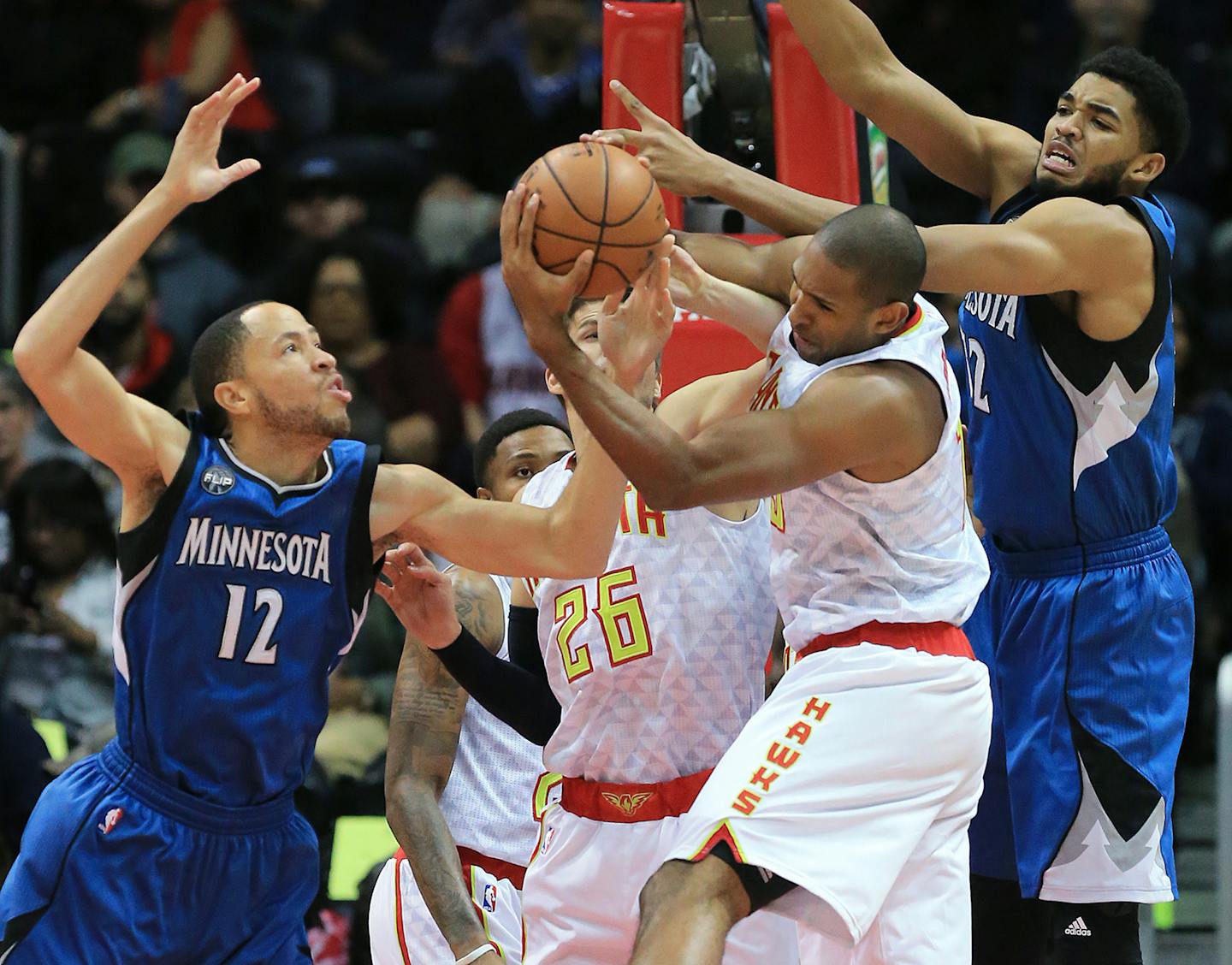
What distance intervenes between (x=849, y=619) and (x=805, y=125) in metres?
2.03

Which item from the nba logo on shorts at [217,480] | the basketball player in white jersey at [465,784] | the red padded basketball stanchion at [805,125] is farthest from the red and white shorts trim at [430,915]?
the red padded basketball stanchion at [805,125]

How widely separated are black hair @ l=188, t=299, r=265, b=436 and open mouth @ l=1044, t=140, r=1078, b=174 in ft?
7.25

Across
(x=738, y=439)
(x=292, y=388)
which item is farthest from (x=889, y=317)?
(x=292, y=388)

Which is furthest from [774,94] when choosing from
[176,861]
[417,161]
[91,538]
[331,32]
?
[331,32]

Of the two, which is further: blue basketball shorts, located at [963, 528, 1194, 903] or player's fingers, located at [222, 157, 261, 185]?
blue basketball shorts, located at [963, 528, 1194, 903]

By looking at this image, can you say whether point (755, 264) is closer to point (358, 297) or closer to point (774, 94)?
point (774, 94)

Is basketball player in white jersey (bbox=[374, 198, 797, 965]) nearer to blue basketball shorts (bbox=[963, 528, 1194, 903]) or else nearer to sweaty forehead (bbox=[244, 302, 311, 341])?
sweaty forehead (bbox=[244, 302, 311, 341])

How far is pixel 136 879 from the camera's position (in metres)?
4.57

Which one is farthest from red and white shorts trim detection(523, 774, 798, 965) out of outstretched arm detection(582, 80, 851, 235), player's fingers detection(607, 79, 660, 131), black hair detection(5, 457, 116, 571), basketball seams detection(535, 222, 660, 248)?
black hair detection(5, 457, 116, 571)

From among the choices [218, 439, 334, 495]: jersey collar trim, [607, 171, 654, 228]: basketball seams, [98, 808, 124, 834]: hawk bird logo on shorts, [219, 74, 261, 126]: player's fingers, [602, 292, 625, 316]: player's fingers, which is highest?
[219, 74, 261, 126]: player's fingers

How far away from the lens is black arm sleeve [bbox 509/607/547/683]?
536cm

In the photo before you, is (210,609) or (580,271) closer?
(580,271)

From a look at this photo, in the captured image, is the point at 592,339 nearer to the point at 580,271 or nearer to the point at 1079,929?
the point at 580,271

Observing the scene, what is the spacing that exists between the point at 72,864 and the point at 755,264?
2.26 meters
